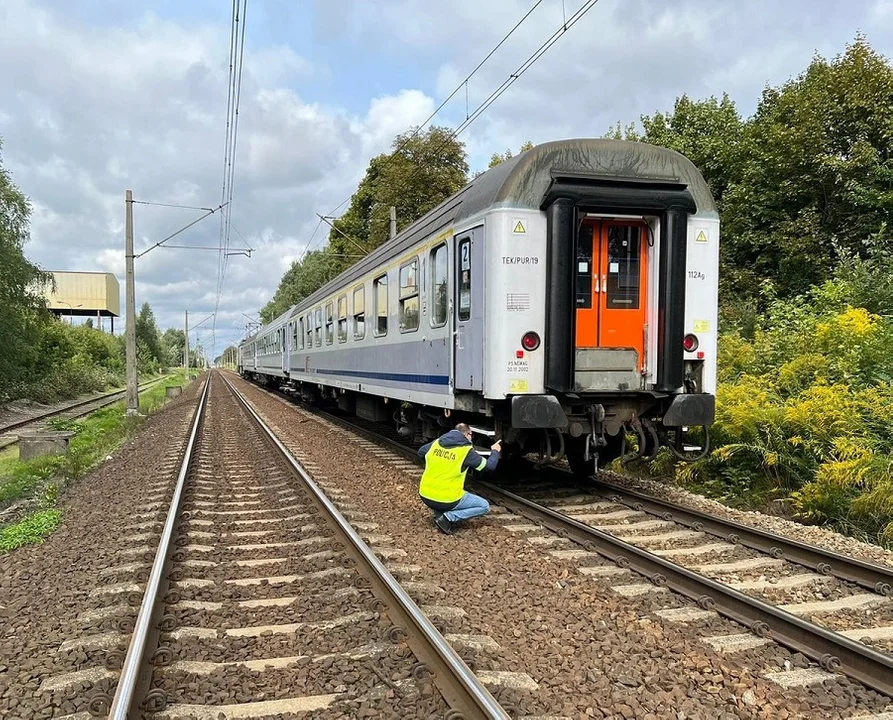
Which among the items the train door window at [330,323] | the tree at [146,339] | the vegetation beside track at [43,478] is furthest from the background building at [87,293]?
the train door window at [330,323]

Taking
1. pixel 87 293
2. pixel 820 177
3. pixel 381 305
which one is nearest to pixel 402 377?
pixel 381 305

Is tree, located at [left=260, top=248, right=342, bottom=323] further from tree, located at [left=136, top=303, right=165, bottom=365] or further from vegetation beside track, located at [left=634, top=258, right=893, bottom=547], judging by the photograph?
vegetation beside track, located at [left=634, top=258, right=893, bottom=547]

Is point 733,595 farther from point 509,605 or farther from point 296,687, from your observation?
point 296,687

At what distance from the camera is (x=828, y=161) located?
1625 cm

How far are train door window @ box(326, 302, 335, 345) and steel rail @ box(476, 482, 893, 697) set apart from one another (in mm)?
10056

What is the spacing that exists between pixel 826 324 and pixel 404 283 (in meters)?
5.77

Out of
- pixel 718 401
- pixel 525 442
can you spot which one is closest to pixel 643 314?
pixel 525 442

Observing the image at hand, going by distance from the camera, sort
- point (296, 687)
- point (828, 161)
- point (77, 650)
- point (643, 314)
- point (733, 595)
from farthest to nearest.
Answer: point (828, 161) < point (643, 314) < point (733, 595) < point (77, 650) < point (296, 687)

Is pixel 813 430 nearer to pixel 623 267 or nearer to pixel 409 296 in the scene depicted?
pixel 623 267

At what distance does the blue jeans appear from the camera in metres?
6.44

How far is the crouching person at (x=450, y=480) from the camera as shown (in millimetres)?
6352

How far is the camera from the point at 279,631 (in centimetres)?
423

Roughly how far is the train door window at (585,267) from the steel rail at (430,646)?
325cm

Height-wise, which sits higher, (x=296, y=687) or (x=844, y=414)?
(x=844, y=414)
